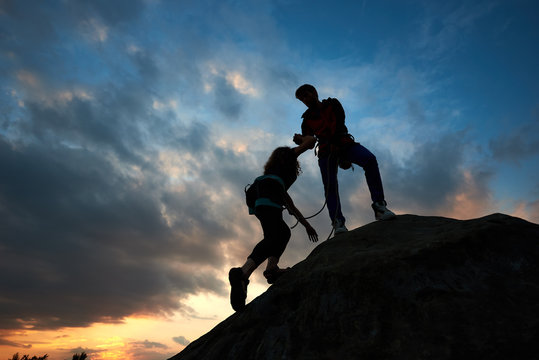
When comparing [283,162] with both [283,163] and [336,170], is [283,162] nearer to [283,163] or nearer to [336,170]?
[283,163]

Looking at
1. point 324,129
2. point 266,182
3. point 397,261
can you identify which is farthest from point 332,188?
point 397,261

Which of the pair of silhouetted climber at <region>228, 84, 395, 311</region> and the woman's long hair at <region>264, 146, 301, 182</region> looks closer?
the pair of silhouetted climber at <region>228, 84, 395, 311</region>

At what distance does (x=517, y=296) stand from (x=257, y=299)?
2650 millimetres

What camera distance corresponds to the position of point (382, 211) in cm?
560

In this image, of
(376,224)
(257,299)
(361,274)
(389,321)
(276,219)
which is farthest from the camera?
(376,224)

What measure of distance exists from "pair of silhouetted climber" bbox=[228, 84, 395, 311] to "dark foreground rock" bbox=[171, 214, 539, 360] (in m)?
0.38

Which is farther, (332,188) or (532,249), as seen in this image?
(332,188)

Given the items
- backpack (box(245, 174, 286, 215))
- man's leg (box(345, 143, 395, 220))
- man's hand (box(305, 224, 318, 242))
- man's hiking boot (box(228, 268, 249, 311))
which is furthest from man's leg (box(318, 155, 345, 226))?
man's hiking boot (box(228, 268, 249, 311))

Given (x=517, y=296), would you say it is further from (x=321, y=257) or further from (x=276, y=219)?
(x=276, y=219)

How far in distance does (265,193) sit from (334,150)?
6.63 ft

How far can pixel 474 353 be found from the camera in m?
2.46

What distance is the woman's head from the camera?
203 inches

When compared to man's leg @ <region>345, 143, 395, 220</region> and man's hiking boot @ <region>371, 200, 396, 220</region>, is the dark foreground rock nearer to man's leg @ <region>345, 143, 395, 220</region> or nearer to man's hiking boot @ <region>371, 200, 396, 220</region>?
man's hiking boot @ <region>371, 200, 396, 220</region>

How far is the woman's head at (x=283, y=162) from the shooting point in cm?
514
